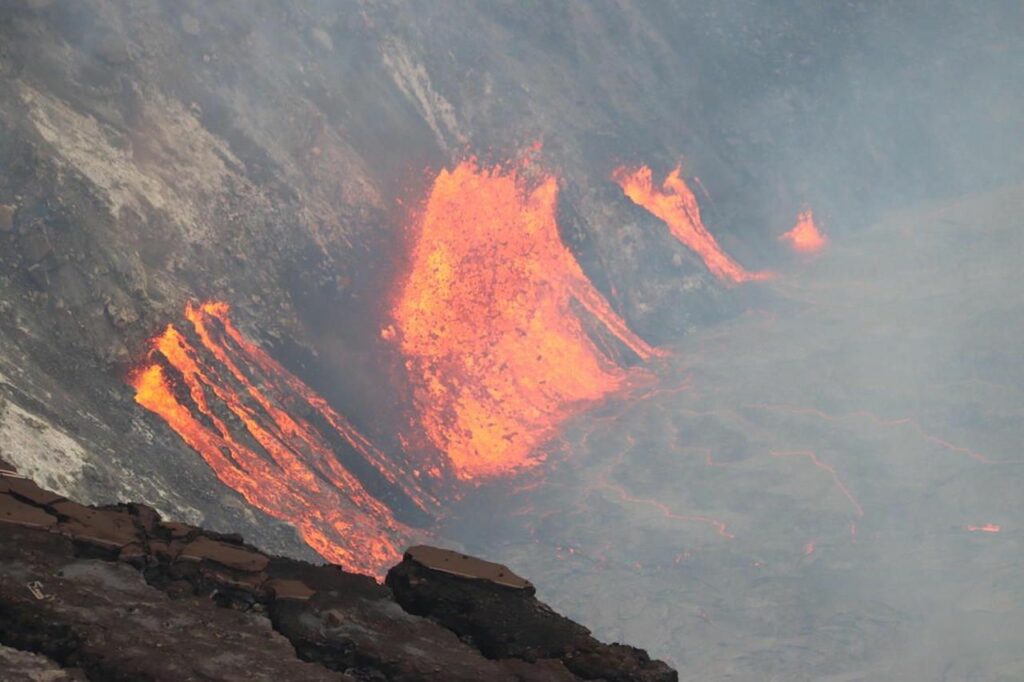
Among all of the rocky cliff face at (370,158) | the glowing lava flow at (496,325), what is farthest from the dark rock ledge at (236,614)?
the glowing lava flow at (496,325)

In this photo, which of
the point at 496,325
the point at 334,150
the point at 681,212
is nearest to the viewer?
the point at 334,150

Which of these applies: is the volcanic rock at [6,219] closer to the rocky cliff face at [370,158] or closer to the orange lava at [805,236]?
the rocky cliff face at [370,158]

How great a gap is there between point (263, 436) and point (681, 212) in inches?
1128

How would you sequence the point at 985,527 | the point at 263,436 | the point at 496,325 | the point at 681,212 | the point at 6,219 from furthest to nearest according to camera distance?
1. the point at 681,212
2. the point at 496,325
3. the point at 985,527
4. the point at 263,436
5. the point at 6,219

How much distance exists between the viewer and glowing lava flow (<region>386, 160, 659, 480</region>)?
110ft

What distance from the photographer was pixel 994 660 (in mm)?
25672

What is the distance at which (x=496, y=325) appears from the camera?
36781 millimetres

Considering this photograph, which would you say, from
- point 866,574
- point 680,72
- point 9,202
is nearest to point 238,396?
point 9,202

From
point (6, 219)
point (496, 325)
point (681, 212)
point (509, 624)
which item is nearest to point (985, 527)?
point (496, 325)

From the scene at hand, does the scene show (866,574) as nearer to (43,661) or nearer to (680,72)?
(43,661)

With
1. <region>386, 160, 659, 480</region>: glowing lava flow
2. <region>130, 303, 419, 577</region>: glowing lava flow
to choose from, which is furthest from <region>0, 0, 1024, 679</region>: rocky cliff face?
<region>386, 160, 659, 480</region>: glowing lava flow

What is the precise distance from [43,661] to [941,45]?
65.3 m

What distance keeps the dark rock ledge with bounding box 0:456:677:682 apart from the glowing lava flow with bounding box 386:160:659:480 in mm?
24112

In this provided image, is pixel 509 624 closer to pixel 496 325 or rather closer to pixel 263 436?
pixel 263 436
